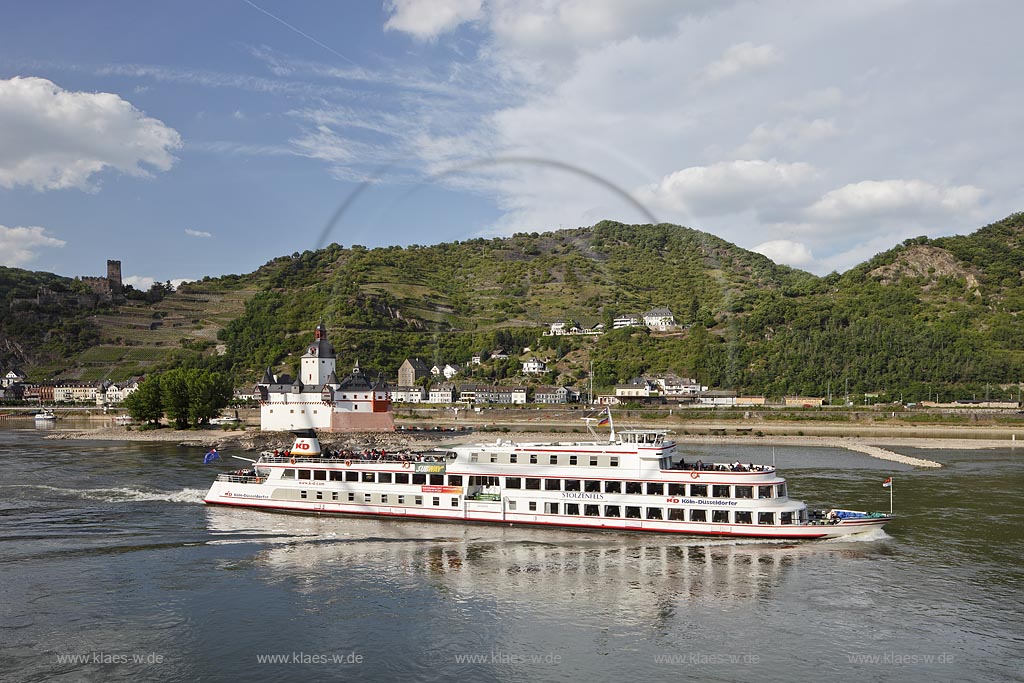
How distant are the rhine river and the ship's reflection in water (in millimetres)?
141

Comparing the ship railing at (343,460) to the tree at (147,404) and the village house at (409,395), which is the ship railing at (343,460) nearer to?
the tree at (147,404)

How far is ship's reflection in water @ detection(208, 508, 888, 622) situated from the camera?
27.6 m

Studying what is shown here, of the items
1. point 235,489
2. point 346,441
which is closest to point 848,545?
point 235,489

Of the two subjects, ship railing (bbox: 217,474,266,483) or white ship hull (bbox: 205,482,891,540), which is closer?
white ship hull (bbox: 205,482,891,540)

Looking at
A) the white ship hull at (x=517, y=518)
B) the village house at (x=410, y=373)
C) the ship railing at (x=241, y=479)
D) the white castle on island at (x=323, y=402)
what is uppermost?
the village house at (x=410, y=373)

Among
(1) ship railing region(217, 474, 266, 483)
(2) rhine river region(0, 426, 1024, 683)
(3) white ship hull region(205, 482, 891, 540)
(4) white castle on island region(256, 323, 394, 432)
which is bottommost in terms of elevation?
(2) rhine river region(0, 426, 1024, 683)

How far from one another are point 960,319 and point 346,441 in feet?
407

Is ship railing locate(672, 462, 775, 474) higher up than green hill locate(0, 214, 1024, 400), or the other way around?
green hill locate(0, 214, 1024, 400)

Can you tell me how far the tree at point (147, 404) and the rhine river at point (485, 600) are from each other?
62.9 m

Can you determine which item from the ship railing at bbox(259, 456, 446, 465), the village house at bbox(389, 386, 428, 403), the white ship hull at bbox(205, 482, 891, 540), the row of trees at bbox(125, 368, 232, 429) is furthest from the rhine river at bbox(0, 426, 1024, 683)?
the village house at bbox(389, 386, 428, 403)

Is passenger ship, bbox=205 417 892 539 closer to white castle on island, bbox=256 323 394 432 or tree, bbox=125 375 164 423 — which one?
white castle on island, bbox=256 323 394 432

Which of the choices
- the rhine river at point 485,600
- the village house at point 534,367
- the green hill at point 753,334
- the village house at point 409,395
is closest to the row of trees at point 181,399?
the village house at point 409,395

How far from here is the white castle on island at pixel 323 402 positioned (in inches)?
3740

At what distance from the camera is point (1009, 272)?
6531 inches
